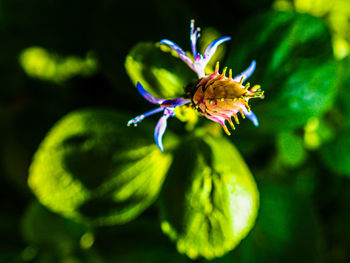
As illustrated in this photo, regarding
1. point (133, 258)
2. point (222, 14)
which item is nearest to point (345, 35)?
point (222, 14)

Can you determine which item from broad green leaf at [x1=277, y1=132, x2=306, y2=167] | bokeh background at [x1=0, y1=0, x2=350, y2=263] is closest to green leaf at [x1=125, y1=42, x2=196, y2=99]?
bokeh background at [x1=0, y1=0, x2=350, y2=263]

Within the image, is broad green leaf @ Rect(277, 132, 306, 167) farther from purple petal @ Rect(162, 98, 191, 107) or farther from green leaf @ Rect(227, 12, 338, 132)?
purple petal @ Rect(162, 98, 191, 107)

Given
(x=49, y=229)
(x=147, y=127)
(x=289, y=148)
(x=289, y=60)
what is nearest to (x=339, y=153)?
(x=289, y=148)

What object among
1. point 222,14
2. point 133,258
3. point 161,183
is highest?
point 222,14

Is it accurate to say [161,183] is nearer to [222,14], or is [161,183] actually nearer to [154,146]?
Answer: [154,146]

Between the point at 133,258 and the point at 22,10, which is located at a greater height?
the point at 22,10

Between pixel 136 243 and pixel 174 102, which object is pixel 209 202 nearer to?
pixel 174 102
